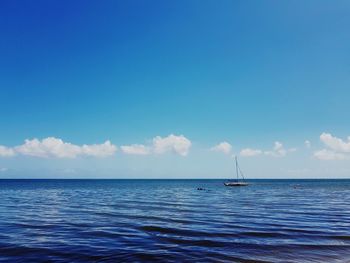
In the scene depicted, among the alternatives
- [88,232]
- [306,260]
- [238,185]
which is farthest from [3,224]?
[238,185]

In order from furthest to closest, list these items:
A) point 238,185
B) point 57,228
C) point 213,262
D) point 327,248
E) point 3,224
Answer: point 238,185, point 3,224, point 57,228, point 327,248, point 213,262

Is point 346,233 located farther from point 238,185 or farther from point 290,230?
point 238,185

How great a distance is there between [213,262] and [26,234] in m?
13.9

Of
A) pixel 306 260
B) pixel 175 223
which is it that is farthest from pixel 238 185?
pixel 306 260

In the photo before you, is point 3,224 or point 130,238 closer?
point 130,238

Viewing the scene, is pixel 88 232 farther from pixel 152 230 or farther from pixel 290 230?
pixel 290 230

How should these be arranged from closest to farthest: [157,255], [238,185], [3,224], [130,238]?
[157,255] → [130,238] → [3,224] → [238,185]

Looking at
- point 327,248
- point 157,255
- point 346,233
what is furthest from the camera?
point 346,233

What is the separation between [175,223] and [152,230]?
400 centimetres

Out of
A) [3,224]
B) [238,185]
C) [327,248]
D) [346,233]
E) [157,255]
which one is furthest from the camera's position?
[238,185]

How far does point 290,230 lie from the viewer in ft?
78.5

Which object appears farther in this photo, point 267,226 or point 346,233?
point 267,226

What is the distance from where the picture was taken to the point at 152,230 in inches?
942

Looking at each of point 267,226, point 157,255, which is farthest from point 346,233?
point 157,255
